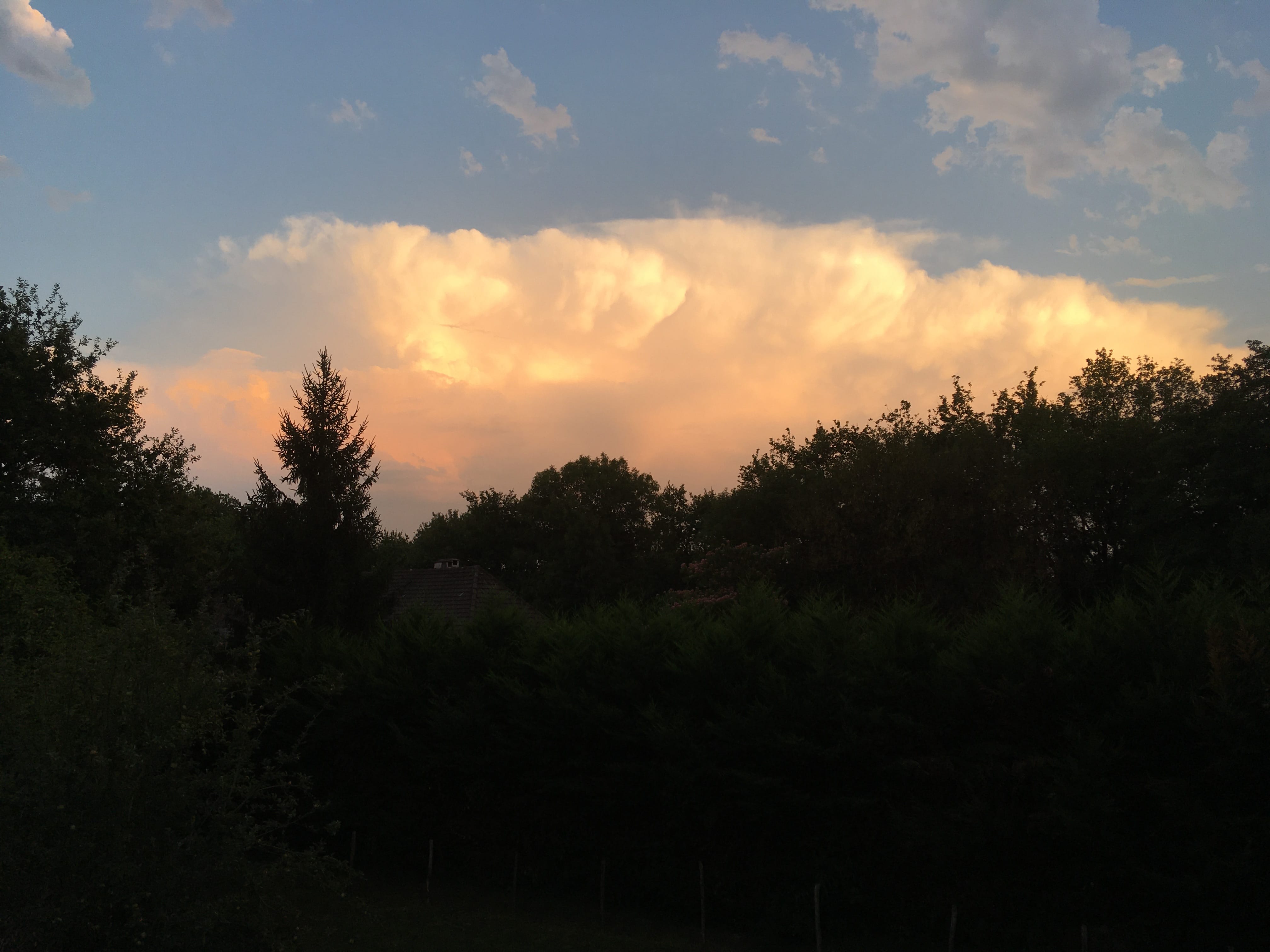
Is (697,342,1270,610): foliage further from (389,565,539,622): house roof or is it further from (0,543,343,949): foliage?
(0,543,343,949): foliage

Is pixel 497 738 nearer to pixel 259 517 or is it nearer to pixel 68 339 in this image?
pixel 259 517

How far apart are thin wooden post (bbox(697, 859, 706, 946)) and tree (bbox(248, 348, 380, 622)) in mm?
9884

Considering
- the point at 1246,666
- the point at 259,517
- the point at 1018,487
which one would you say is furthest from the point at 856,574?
the point at 1246,666

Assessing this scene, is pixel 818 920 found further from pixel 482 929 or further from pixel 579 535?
pixel 579 535

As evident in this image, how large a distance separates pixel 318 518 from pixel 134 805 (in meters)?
11.3

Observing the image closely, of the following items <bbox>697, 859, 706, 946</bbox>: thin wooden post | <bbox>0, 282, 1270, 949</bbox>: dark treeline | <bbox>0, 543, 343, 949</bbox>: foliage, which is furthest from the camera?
<bbox>697, 859, 706, 946</bbox>: thin wooden post

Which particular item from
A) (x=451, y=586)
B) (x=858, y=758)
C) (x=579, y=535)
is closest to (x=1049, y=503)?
(x=451, y=586)

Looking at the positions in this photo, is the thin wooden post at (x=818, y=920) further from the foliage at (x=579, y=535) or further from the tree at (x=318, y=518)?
the foliage at (x=579, y=535)

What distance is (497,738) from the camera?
10891mm

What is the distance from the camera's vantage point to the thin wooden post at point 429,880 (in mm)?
11453

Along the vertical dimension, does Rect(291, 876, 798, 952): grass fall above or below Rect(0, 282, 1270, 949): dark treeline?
below

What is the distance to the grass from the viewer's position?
9234 millimetres

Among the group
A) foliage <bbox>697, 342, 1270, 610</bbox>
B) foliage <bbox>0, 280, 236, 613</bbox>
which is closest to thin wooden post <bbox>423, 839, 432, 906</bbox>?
foliage <bbox>0, 280, 236, 613</bbox>

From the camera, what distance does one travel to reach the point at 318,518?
17.4 metres
